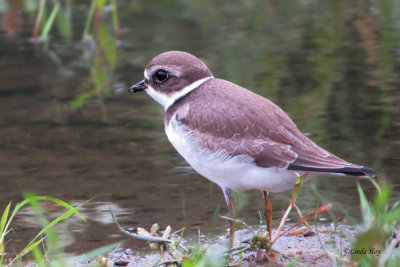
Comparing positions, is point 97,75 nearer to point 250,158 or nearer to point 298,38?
point 298,38

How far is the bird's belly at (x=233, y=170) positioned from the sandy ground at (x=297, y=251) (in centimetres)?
35

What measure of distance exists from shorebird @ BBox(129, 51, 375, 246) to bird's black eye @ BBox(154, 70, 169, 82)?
198 millimetres

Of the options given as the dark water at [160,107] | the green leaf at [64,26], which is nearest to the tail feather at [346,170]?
the dark water at [160,107]

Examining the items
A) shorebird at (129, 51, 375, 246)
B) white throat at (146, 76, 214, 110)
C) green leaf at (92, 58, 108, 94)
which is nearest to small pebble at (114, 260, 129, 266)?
shorebird at (129, 51, 375, 246)

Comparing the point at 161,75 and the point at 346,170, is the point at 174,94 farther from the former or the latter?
the point at 346,170

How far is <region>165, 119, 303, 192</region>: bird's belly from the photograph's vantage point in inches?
166

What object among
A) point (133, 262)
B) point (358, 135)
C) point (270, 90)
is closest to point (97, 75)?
point (270, 90)

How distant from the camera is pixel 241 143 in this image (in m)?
4.34

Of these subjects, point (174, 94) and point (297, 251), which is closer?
point (297, 251)

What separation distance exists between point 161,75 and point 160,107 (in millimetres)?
2660

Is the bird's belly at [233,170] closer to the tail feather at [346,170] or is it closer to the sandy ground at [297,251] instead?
the tail feather at [346,170]

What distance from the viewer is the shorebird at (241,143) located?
13.7 feet
